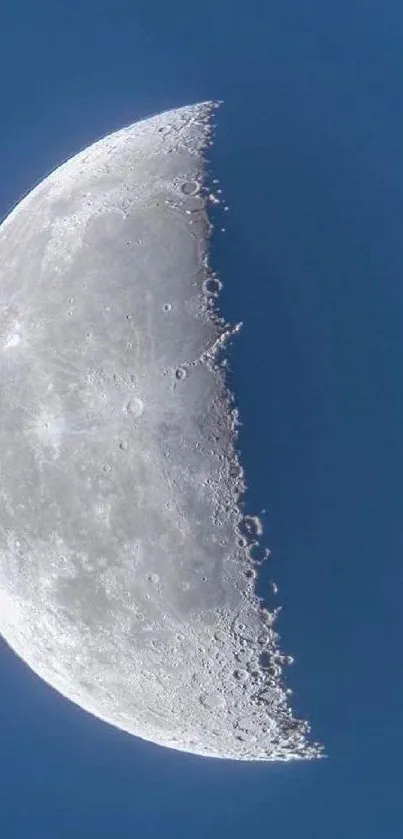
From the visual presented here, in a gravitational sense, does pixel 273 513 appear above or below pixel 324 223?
below

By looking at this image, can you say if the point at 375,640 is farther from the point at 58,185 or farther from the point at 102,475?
the point at 58,185

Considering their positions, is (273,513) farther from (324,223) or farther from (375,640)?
(324,223)

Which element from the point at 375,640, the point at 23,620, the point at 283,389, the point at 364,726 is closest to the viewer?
the point at 283,389

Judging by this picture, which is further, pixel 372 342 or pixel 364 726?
pixel 364 726

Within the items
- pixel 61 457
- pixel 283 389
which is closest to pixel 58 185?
pixel 61 457

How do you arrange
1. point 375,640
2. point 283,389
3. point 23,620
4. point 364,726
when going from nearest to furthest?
point 283,389 → point 375,640 → point 364,726 → point 23,620

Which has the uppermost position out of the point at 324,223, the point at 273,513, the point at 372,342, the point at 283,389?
the point at 324,223

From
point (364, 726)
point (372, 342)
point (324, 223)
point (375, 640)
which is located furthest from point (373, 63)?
point (364, 726)
